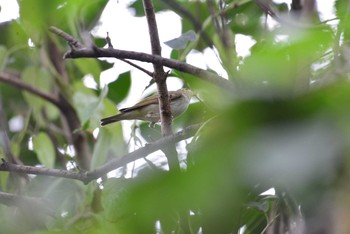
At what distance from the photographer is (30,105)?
2582 millimetres

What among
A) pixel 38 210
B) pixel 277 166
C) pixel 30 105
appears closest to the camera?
pixel 277 166

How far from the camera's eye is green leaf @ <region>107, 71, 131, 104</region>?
2.32 meters

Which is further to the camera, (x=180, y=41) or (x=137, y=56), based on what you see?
(x=180, y=41)

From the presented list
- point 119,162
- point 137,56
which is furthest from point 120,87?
point 137,56

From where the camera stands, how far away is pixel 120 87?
7.79 feet

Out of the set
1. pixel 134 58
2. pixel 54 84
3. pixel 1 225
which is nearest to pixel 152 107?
pixel 54 84

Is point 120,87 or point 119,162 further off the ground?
point 119,162

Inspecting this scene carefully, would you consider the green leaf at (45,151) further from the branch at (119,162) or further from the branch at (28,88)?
the branch at (119,162)

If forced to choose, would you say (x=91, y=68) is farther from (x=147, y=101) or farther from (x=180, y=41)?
(x=180, y=41)

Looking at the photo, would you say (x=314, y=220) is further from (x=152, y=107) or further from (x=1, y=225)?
(x=152, y=107)

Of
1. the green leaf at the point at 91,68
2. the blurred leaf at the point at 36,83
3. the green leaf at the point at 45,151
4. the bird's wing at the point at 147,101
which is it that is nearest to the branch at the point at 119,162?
the green leaf at the point at 45,151

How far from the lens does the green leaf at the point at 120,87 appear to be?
2.32 meters

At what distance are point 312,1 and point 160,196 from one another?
0.20 m

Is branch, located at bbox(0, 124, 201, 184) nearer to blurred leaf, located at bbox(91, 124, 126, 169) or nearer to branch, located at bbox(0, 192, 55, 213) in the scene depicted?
branch, located at bbox(0, 192, 55, 213)
